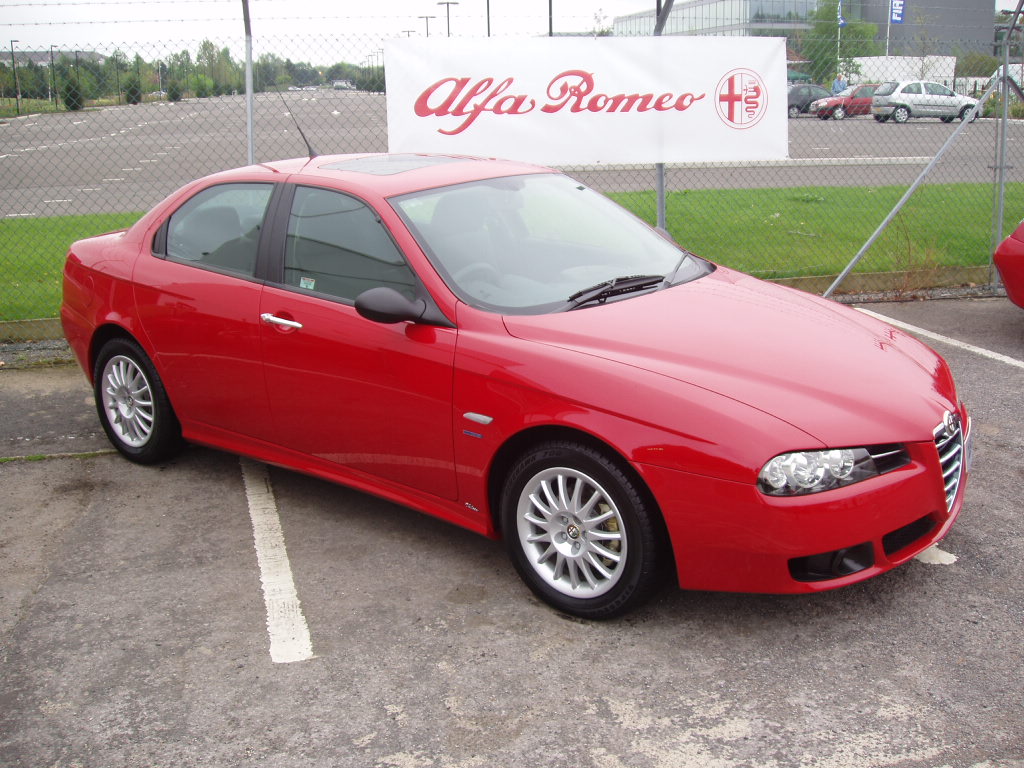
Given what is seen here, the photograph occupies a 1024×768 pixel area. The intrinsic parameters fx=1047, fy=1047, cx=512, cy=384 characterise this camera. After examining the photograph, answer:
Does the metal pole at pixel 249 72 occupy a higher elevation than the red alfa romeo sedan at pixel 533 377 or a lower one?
higher

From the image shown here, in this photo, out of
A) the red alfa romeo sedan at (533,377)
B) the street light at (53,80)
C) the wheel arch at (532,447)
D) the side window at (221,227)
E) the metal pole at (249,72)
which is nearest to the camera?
the red alfa romeo sedan at (533,377)

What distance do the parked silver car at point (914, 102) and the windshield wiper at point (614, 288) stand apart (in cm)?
2318

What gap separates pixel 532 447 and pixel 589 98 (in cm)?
472

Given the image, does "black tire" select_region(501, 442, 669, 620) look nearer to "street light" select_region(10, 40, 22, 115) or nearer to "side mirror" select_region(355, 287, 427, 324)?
"side mirror" select_region(355, 287, 427, 324)

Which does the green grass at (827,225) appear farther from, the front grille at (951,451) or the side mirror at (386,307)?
the side mirror at (386,307)

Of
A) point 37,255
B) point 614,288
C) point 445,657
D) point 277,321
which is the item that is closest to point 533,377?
point 614,288

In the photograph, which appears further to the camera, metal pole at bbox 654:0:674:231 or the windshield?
metal pole at bbox 654:0:674:231

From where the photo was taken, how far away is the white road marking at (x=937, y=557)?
13.8ft

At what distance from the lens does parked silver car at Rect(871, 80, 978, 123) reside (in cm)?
2628

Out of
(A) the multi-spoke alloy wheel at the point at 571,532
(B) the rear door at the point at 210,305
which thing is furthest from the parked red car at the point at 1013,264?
(B) the rear door at the point at 210,305

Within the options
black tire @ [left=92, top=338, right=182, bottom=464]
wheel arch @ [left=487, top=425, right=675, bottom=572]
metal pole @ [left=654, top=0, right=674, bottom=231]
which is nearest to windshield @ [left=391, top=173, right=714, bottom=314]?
wheel arch @ [left=487, top=425, right=675, bottom=572]

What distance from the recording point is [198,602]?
13.4 feet

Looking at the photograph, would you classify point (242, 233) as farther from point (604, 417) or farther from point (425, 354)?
point (604, 417)

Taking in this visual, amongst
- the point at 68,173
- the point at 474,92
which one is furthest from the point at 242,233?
the point at 68,173
